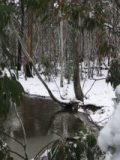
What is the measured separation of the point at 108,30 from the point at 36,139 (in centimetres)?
835

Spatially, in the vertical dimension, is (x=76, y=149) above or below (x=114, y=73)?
below

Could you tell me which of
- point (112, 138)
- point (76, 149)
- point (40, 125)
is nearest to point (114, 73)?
point (76, 149)

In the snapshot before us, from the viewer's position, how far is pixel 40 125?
44.6 feet

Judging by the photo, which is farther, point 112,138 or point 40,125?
point 40,125

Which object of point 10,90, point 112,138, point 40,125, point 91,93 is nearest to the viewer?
point 112,138

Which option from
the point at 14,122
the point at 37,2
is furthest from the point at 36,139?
the point at 37,2

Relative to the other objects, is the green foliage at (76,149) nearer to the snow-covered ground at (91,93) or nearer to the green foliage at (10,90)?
the green foliage at (10,90)

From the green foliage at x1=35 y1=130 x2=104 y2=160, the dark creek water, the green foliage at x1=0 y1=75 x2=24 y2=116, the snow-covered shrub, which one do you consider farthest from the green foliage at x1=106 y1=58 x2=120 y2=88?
the dark creek water

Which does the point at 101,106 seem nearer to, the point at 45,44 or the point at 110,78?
the point at 110,78

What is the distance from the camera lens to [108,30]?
3.72 metres

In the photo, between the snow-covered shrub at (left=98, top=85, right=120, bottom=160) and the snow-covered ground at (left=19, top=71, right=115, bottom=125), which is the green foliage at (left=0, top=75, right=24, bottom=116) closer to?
the snow-covered shrub at (left=98, top=85, right=120, bottom=160)

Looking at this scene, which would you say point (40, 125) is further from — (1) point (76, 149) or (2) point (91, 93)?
(1) point (76, 149)

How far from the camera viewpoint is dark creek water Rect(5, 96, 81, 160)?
11117mm

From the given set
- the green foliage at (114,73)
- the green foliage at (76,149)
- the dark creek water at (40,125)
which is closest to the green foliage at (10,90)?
the green foliage at (76,149)
